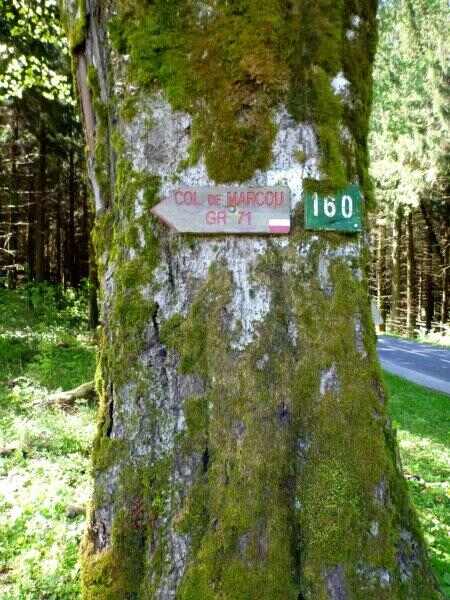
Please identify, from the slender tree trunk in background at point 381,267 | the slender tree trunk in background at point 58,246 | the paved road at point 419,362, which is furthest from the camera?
the slender tree trunk in background at point 381,267

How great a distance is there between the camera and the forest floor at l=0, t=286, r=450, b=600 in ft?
9.45

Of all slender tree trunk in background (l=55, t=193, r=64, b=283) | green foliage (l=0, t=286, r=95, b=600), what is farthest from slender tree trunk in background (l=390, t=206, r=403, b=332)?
green foliage (l=0, t=286, r=95, b=600)

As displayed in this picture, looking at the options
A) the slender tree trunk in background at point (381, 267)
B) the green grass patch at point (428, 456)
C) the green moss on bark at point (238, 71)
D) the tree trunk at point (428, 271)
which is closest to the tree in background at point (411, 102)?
the tree trunk at point (428, 271)

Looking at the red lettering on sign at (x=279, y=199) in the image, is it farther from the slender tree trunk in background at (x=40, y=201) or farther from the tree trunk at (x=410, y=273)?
the tree trunk at (x=410, y=273)

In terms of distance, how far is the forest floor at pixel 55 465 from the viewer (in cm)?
288

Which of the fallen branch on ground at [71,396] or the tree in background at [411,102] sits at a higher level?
the tree in background at [411,102]

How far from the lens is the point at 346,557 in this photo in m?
2.08

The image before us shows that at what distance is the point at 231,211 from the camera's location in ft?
7.09

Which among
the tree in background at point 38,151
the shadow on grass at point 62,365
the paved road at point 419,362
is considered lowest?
the paved road at point 419,362

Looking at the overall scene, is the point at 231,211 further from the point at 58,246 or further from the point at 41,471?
the point at 58,246

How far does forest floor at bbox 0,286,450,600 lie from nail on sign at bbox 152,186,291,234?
186 centimetres

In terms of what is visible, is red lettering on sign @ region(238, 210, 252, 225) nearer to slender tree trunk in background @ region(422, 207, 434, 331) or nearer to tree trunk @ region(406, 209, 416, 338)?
tree trunk @ region(406, 209, 416, 338)

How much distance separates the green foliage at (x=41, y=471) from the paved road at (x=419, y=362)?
25.9 ft

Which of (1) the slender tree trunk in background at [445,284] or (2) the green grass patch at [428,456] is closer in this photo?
(2) the green grass patch at [428,456]
